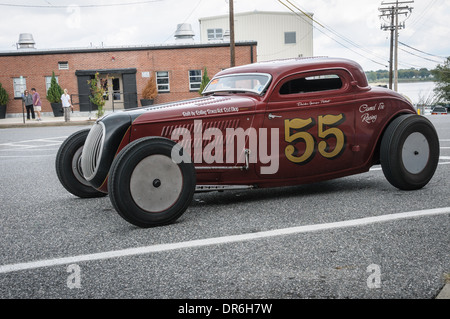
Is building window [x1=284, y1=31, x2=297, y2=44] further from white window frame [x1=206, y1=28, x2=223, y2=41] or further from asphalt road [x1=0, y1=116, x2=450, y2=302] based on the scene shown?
asphalt road [x1=0, y1=116, x2=450, y2=302]

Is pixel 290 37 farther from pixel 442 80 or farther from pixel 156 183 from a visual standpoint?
pixel 442 80

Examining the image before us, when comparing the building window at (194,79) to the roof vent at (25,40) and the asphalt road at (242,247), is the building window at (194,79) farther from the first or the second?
the asphalt road at (242,247)

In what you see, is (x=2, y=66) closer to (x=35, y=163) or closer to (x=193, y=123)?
(x=35, y=163)

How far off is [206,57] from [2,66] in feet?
46.8

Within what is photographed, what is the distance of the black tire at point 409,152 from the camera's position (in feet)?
18.5

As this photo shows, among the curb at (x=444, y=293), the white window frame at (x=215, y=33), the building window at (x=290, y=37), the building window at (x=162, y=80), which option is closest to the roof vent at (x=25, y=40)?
the building window at (x=162, y=80)

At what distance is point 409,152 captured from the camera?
5738 millimetres

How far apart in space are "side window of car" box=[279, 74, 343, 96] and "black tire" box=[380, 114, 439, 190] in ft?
2.78

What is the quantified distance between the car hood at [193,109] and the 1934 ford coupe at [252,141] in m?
0.01

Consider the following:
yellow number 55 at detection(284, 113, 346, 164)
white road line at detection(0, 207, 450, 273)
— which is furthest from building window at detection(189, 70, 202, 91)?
white road line at detection(0, 207, 450, 273)

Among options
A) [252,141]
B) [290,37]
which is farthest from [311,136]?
[290,37]

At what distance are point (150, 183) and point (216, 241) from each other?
89cm
